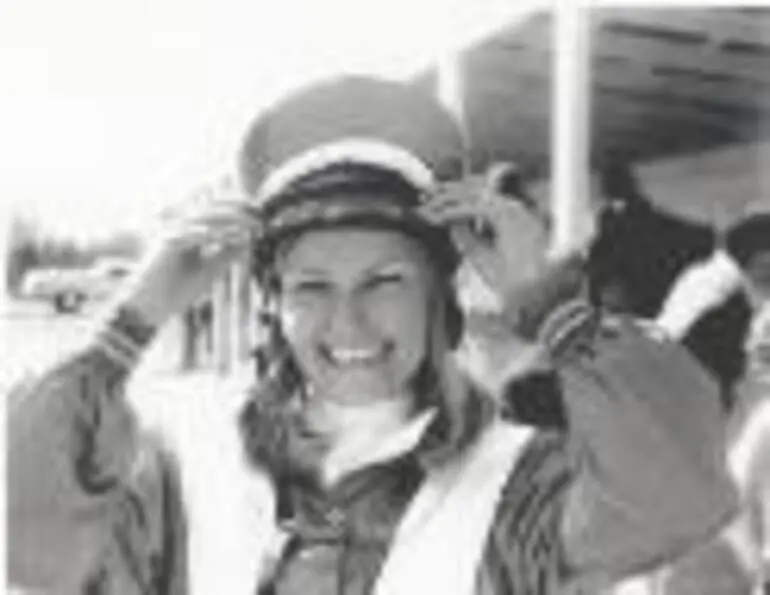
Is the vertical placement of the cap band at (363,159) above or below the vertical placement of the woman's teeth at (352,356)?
above

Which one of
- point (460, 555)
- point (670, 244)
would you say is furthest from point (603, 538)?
point (670, 244)

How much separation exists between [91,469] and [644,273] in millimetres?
577

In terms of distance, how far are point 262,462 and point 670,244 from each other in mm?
456

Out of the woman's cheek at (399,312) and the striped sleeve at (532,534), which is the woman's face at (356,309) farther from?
the striped sleeve at (532,534)

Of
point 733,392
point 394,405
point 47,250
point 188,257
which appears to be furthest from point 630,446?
point 47,250

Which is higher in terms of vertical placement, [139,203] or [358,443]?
[139,203]

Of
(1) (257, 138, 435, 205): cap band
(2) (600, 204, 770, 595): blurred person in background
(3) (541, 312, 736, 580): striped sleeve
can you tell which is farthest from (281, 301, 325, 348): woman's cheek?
(2) (600, 204, 770, 595): blurred person in background

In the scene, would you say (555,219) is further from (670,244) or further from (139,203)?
(139,203)

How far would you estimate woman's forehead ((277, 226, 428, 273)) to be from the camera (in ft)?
6.62

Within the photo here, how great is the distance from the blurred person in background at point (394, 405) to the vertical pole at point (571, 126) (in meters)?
0.03

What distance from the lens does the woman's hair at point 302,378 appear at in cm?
202

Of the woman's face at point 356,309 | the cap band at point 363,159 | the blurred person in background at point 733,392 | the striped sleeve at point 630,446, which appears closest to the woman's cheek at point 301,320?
the woman's face at point 356,309

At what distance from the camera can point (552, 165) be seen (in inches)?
80.9

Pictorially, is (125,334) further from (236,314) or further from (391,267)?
(391,267)
